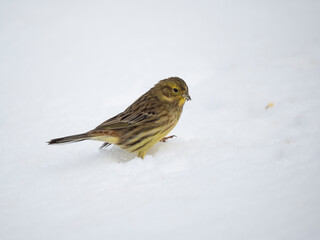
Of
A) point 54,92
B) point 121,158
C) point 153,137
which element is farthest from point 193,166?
point 54,92

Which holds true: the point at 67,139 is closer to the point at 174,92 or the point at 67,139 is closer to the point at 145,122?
the point at 145,122

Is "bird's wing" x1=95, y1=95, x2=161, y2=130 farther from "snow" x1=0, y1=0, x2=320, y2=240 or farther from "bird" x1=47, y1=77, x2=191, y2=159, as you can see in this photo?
"snow" x1=0, y1=0, x2=320, y2=240

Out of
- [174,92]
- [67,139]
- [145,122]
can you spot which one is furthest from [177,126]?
[67,139]

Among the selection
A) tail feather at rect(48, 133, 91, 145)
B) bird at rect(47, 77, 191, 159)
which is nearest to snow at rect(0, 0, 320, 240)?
bird at rect(47, 77, 191, 159)

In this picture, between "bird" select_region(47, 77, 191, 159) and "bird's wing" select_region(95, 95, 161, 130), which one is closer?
"bird" select_region(47, 77, 191, 159)

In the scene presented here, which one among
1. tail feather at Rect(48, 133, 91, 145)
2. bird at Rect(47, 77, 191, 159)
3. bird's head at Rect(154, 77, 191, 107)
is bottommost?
tail feather at Rect(48, 133, 91, 145)

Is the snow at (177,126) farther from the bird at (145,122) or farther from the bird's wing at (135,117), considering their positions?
the bird's wing at (135,117)

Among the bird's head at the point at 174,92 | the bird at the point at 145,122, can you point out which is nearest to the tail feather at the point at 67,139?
the bird at the point at 145,122
